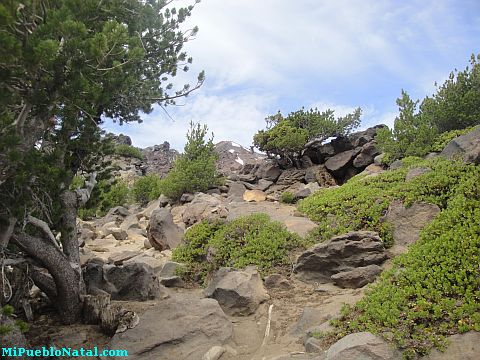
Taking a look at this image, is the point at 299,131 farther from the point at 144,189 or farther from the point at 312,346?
the point at 312,346

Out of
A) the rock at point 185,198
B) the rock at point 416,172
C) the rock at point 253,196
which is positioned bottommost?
the rock at point 416,172

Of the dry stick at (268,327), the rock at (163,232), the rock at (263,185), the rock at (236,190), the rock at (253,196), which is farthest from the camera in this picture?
the rock at (263,185)

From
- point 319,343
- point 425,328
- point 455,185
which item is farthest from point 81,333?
point 455,185

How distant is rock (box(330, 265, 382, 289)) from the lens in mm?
7616

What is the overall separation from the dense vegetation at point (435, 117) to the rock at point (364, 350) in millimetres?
13538

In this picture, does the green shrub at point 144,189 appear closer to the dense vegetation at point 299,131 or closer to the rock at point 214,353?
the dense vegetation at point 299,131

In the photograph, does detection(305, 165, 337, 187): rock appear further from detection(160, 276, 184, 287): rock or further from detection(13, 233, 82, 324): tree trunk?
detection(13, 233, 82, 324): tree trunk

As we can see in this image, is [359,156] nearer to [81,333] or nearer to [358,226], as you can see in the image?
[358,226]

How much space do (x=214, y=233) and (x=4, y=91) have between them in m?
7.90

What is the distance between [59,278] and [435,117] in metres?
17.7

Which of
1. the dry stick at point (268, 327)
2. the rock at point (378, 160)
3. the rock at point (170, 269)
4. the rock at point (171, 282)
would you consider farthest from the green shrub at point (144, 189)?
the dry stick at point (268, 327)

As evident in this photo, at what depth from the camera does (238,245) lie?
405 inches

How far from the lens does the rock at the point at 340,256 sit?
26.8 ft

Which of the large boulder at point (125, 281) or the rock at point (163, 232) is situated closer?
the large boulder at point (125, 281)
